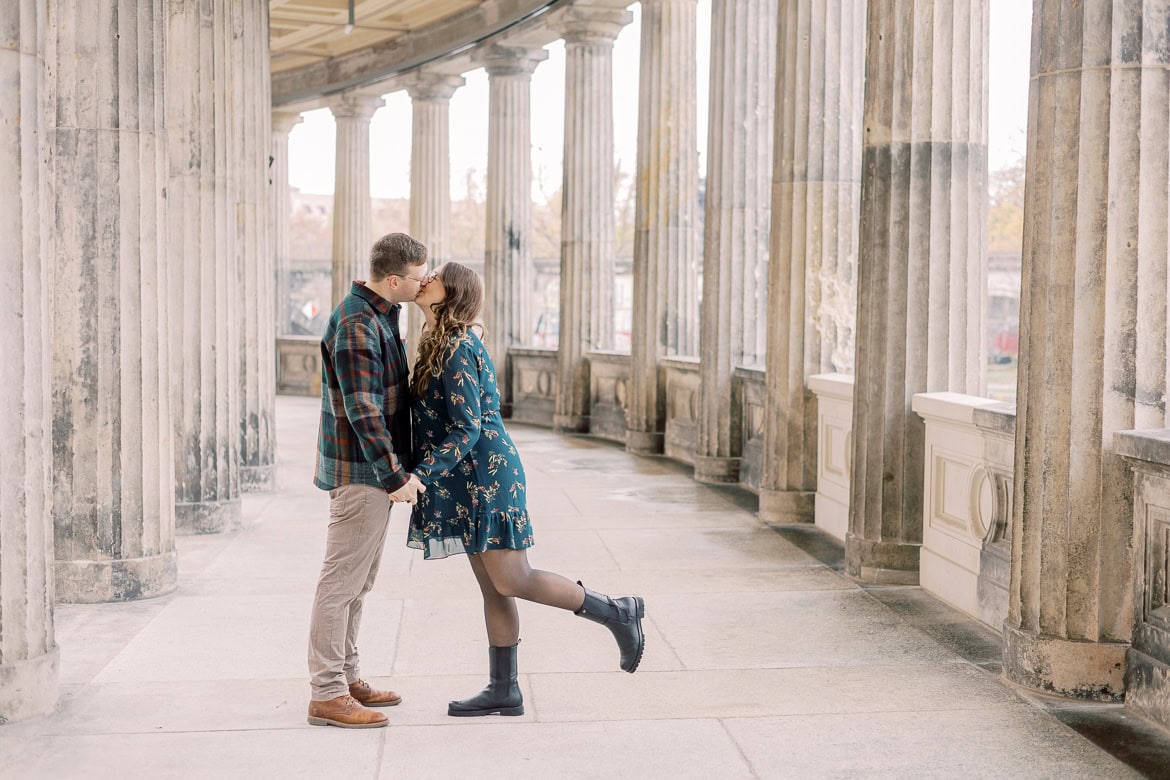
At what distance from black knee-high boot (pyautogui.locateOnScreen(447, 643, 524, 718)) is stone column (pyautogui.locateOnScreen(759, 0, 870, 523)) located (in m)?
5.98

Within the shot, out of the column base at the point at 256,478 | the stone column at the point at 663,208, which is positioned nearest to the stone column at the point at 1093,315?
the column base at the point at 256,478

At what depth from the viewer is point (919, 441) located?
8.55 meters

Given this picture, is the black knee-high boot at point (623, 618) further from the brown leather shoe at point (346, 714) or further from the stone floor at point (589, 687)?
the brown leather shoe at point (346, 714)

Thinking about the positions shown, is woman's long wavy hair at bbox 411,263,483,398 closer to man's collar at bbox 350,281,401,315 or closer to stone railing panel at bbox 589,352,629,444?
man's collar at bbox 350,281,401,315

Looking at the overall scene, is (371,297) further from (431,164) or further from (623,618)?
(431,164)

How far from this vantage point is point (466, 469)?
517cm

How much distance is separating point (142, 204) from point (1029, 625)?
5733mm

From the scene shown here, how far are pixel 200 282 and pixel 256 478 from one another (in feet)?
9.59

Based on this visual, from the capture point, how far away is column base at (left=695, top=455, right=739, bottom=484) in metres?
13.8

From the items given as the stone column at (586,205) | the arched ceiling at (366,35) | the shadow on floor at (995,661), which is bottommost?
the shadow on floor at (995,661)

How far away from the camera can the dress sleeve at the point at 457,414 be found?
5.05 meters

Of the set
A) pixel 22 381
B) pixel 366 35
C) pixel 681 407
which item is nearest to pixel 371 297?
pixel 22 381

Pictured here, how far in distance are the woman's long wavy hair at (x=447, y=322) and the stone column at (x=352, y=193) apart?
840 inches

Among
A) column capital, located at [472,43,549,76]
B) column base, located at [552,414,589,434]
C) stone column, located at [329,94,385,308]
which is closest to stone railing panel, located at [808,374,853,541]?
column base, located at [552,414,589,434]
